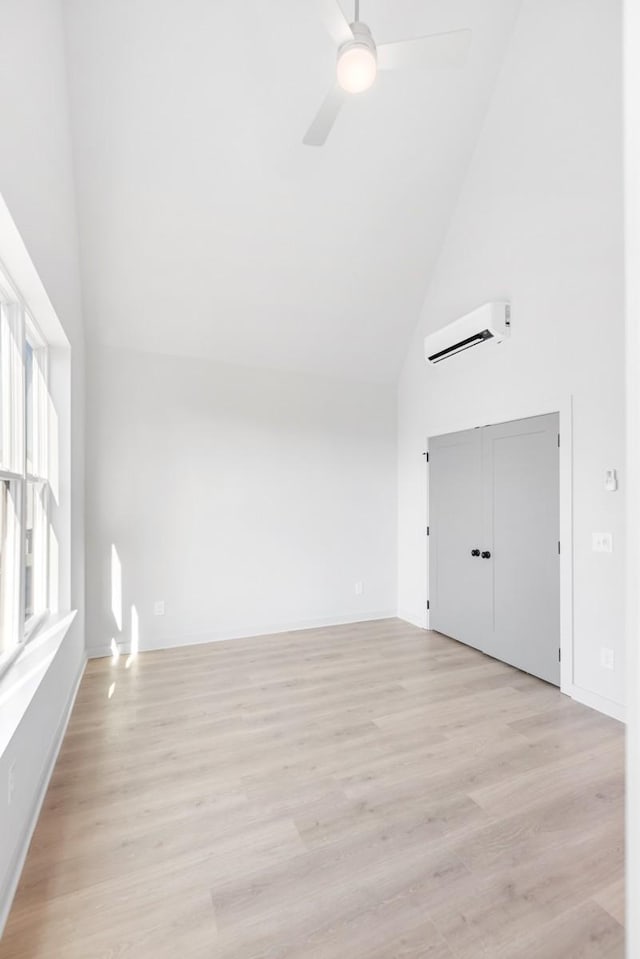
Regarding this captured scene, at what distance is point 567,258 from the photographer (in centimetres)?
306

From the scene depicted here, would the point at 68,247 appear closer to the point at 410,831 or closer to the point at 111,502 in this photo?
the point at 111,502

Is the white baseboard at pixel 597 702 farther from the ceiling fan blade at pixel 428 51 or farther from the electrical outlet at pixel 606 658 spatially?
the ceiling fan blade at pixel 428 51

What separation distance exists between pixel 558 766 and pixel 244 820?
1.58 metres

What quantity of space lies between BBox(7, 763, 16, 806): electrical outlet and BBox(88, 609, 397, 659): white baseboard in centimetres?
235

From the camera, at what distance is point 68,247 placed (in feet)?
8.99

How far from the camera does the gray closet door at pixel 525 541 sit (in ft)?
10.5

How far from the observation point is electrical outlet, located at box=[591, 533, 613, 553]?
9.12ft

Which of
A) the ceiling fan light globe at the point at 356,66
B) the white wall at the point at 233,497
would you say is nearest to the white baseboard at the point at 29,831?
the white wall at the point at 233,497

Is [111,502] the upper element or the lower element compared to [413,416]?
lower

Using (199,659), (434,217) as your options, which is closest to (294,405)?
(434,217)

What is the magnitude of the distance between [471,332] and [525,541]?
1.79 meters

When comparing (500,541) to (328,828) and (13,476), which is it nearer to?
(328,828)

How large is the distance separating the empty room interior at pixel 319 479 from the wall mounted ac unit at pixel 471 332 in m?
0.03

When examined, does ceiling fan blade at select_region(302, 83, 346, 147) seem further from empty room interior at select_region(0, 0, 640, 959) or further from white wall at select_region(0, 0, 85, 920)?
white wall at select_region(0, 0, 85, 920)
